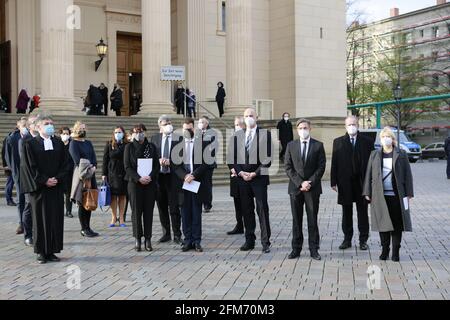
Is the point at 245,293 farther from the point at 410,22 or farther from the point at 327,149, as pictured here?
the point at 410,22

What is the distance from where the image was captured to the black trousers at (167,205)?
392 inches

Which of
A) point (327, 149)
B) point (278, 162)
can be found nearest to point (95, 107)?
point (278, 162)

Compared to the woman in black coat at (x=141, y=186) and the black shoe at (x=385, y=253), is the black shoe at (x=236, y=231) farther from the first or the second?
the black shoe at (x=385, y=253)

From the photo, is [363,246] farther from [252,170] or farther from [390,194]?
[252,170]

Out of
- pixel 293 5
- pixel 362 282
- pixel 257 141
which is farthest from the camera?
pixel 293 5

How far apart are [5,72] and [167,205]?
2083 cm

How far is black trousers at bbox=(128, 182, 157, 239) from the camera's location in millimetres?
9391

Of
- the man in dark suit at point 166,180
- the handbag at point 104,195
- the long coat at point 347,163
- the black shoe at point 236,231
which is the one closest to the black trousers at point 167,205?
the man in dark suit at point 166,180

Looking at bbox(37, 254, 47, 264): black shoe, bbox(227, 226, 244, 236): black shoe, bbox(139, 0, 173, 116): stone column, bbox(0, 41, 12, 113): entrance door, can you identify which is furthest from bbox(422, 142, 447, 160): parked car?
bbox(37, 254, 47, 264): black shoe

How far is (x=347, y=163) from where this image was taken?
373 inches

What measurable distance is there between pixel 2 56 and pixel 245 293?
2521 cm

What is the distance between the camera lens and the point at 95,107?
2594cm

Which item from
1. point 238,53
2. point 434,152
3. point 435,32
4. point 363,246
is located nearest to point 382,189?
point 363,246

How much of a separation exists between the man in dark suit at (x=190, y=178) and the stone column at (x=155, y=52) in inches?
579
